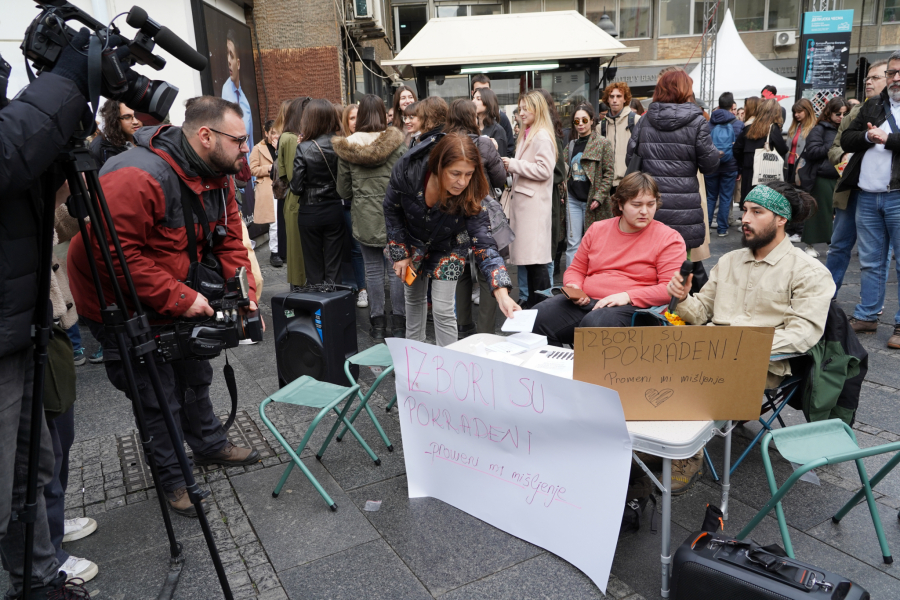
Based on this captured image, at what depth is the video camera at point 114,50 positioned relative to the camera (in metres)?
1.75

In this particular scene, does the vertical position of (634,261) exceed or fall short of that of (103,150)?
it falls short

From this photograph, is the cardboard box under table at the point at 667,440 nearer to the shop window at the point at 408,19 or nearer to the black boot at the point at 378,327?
the black boot at the point at 378,327

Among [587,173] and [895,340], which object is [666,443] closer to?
[895,340]

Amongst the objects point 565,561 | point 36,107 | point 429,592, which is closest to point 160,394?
point 36,107

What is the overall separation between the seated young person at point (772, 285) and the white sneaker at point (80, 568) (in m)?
2.85

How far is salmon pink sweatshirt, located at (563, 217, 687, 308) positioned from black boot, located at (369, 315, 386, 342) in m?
2.01

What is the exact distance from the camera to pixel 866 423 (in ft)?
12.2

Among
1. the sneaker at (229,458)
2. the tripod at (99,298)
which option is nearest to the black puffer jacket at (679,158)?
the sneaker at (229,458)

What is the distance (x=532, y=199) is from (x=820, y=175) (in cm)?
377

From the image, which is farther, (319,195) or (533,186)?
(319,195)

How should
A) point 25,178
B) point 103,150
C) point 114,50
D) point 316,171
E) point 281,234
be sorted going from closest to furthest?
point 25,178 → point 114,50 → point 103,150 → point 316,171 → point 281,234

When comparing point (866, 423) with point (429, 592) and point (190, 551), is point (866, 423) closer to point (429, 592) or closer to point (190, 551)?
point (429, 592)

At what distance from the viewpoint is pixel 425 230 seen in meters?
3.88

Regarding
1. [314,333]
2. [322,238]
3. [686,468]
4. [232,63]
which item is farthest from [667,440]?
[232,63]
